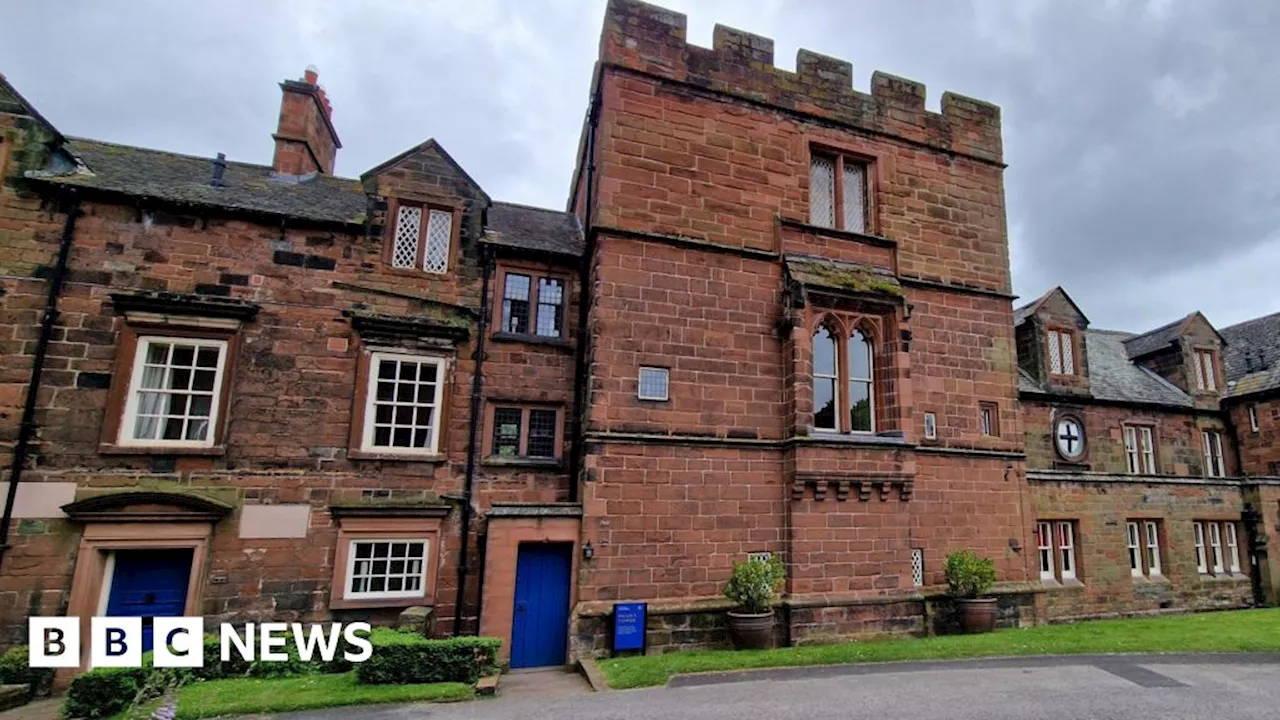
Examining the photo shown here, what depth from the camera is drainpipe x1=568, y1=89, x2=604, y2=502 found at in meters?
12.7

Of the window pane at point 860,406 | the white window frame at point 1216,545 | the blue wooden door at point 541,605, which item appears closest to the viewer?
the blue wooden door at point 541,605

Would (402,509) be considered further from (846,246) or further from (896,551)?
(846,246)

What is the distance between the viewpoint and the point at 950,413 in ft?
45.9

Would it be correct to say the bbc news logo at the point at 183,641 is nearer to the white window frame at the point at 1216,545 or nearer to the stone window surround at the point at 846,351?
the stone window surround at the point at 846,351

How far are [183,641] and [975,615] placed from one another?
14.4 metres

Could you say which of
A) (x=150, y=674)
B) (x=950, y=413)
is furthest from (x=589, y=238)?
(x=150, y=674)

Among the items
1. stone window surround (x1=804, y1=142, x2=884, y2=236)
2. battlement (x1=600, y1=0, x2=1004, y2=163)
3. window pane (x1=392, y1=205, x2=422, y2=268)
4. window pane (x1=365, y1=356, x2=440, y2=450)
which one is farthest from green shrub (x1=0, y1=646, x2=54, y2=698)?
stone window surround (x1=804, y1=142, x2=884, y2=236)

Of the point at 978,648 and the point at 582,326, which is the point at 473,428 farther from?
the point at 978,648

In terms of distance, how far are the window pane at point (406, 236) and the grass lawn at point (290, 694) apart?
781cm

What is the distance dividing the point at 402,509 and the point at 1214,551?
23.7 meters

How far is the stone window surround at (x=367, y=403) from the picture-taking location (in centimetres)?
1180

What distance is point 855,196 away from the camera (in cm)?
1485

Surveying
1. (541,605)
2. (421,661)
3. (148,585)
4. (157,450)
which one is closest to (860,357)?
(541,605)

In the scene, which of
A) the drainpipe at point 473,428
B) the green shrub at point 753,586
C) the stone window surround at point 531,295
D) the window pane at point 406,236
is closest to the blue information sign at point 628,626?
the green shrub at point 753,586
